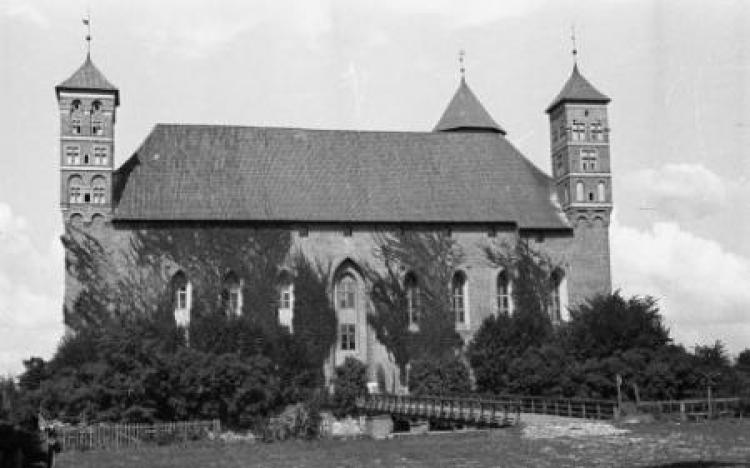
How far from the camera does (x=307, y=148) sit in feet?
189

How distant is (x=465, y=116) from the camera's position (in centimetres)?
6331

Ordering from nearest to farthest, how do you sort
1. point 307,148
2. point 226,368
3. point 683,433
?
1. point 683,433
2. point 226,368
3. point 307,148

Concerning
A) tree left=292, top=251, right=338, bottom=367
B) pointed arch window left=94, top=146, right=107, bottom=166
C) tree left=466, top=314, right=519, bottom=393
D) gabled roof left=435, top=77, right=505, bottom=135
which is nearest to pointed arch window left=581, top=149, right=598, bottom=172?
gabled roof left=435, top=77, right=505, bottom=135

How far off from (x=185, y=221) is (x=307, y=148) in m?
9.34

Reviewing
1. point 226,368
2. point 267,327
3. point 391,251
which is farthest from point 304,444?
point 391,251

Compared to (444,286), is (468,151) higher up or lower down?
higher up

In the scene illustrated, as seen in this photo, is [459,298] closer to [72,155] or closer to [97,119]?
[97,119]

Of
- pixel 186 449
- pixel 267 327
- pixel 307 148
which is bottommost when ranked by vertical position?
pixel 186 449

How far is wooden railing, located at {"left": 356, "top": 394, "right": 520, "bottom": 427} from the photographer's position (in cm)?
3278

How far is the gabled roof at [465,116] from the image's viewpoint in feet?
206

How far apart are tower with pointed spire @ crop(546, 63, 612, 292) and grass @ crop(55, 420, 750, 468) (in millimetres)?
28744

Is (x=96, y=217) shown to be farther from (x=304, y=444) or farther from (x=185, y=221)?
(x=304, y=444)

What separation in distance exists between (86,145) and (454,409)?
27.0m

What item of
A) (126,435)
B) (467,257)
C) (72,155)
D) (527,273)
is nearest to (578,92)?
(527,273)
